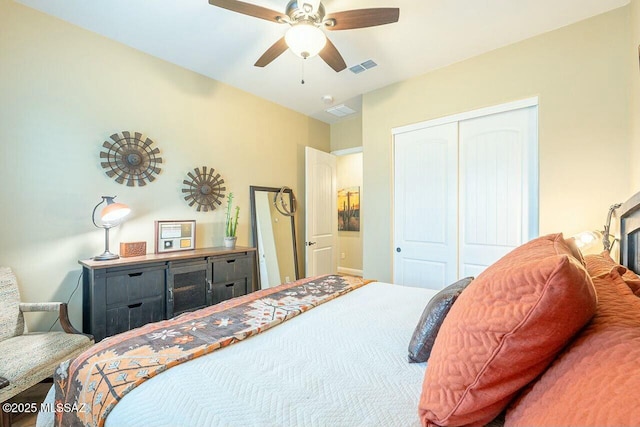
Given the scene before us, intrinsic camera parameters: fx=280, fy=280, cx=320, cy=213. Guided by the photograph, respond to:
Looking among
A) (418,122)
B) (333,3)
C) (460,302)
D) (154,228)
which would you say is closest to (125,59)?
(154,228)

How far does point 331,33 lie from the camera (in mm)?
2396

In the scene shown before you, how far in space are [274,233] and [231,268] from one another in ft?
3.56

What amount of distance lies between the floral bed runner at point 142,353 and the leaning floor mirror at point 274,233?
1.98 m

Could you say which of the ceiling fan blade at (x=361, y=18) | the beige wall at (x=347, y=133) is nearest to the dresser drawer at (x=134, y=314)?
the ceiling fan blade at (x=361, y=18)

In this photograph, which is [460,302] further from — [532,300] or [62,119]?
[62,119]

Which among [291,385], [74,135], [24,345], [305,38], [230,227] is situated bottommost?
[24,345]

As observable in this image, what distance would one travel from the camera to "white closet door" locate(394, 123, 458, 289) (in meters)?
2.95

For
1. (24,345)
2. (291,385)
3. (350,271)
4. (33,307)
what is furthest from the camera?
(350,271)

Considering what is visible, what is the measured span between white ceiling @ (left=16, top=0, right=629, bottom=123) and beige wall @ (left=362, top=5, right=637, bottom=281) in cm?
13

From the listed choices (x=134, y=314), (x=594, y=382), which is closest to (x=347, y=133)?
(x=134, y=314)

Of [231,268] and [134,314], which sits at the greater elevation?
[231,268]

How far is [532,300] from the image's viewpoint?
0.58 m

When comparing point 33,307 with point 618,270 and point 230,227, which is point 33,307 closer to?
point 230,227

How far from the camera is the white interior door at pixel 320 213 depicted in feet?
13.1
